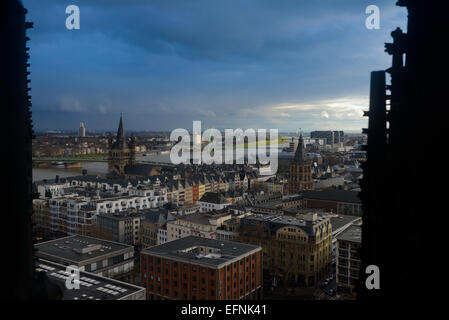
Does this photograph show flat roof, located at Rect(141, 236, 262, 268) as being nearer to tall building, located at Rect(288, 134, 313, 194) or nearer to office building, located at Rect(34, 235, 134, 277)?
office building, located at Rect(34, 235, 134, 277)

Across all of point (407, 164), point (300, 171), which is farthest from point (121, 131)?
point (407, 164)

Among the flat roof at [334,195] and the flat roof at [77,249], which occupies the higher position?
the flat roof at [334,195]

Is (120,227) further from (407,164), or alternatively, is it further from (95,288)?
(407,164)

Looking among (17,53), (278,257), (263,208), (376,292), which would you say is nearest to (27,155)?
(17,53)

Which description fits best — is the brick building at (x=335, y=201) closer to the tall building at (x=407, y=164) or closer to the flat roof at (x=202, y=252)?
the flat roof at (x=202, y=252)

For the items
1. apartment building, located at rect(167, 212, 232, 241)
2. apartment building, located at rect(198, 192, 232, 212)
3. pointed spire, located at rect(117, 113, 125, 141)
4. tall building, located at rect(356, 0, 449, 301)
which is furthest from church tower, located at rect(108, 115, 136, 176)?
tall building, located at rect(356, 0, 449, 301)

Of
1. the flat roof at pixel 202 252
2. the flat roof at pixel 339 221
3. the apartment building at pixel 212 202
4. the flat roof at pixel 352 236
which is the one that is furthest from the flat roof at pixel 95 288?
the apartment building at pixel 212 202

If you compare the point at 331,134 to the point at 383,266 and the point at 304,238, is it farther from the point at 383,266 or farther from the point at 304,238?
the point at 383,266
